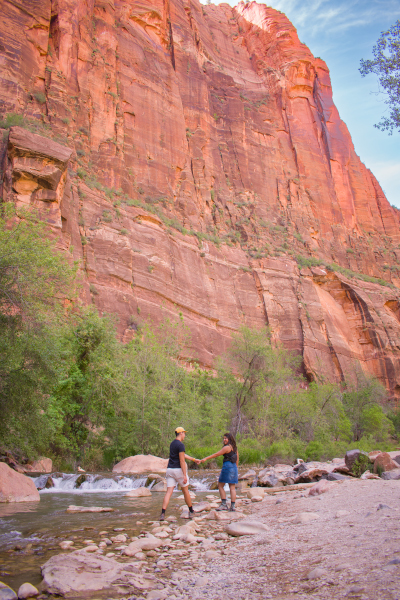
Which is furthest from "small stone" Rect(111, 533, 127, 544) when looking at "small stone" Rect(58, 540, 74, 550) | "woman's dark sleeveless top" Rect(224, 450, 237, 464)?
"woman's dark sleeveless top" Rect(224, 450, 237, 464)

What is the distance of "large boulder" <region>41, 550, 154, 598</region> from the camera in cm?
378

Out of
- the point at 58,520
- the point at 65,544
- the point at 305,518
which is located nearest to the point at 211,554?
the point at 305,518

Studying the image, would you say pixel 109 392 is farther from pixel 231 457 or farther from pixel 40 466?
pixel 231 457

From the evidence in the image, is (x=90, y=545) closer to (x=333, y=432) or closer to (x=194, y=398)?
(x=194, y=398)

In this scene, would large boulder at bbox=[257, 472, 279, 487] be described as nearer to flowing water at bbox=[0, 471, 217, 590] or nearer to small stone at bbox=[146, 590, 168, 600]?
flowing water at bbox=[0, 471, 217, 590]

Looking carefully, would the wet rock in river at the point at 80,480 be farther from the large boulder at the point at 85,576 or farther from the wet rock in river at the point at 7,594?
the wet rock in river at the point at 7,594

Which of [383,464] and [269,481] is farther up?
[383,464]

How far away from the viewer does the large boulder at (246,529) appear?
577cm

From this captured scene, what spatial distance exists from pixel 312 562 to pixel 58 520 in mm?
5400

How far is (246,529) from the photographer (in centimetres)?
584

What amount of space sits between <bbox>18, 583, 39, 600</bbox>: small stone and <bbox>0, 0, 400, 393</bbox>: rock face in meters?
23.3

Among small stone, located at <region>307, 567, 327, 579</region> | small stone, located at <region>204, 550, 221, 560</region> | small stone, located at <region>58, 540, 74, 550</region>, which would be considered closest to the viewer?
small stone, located at <region>307, 567, 327, 579</region>

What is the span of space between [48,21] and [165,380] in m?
34.6

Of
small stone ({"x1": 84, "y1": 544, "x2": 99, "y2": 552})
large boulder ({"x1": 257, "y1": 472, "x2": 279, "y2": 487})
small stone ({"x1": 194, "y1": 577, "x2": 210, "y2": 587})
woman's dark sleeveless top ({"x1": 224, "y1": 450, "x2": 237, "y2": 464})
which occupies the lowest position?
large boulder ({"x1": 257, "y1": 472, "x2": 279, "y2": 487})
